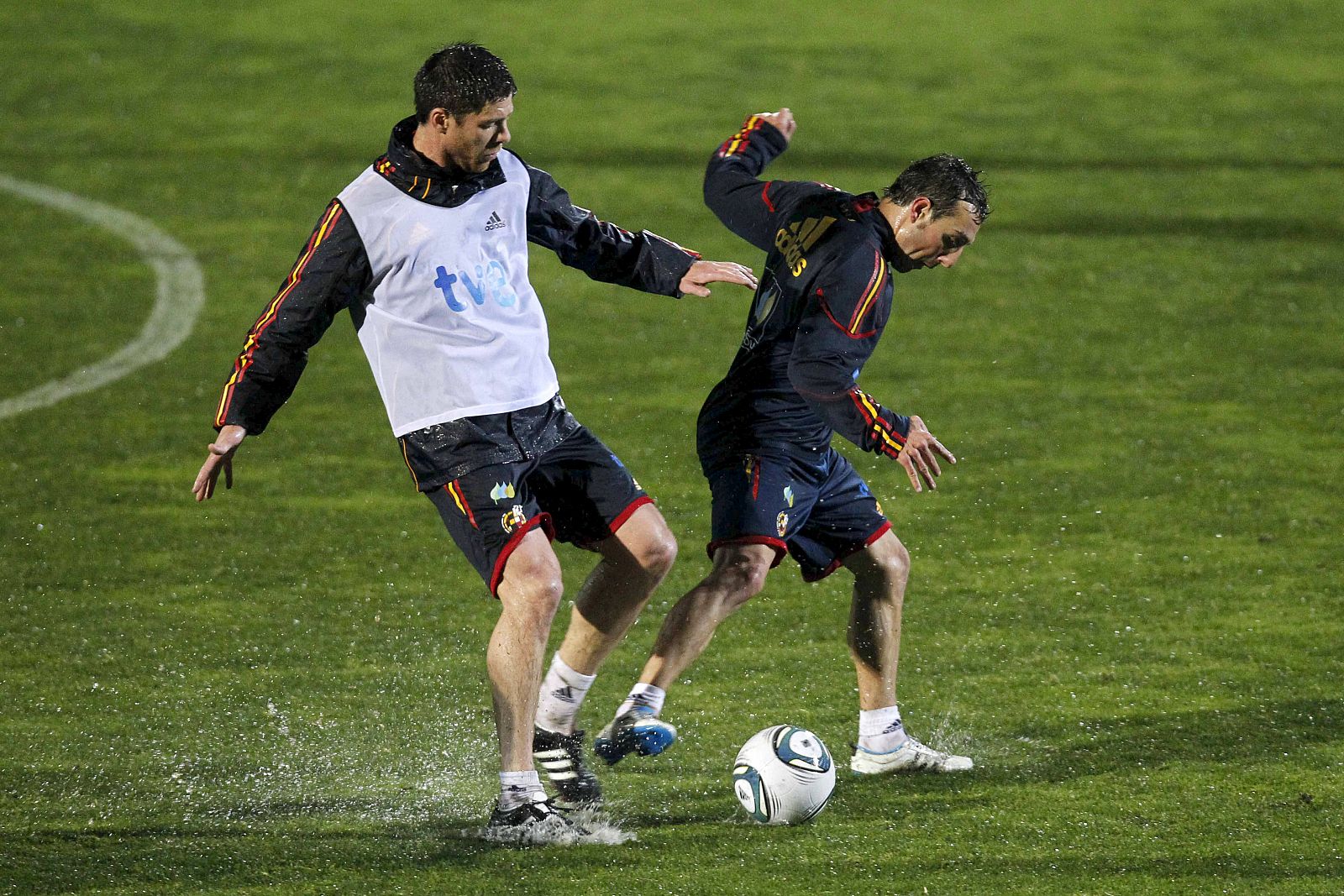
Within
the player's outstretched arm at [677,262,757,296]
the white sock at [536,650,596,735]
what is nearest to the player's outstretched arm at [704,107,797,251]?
the player's outstretched arm at [677,262,757,296]

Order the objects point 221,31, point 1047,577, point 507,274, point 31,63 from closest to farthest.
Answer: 1. point 507,274
2. point 1047,577
3. point 31,63
4. point 221,31

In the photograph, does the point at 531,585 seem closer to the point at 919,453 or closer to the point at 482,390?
the point at 482,390

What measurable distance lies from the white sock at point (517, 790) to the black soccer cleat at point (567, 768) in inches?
9.3

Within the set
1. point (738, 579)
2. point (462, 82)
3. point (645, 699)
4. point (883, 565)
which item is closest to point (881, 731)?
point (883, 565)

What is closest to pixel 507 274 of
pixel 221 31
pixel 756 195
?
pixel 756 195

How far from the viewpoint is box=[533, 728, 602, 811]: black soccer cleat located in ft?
17.6

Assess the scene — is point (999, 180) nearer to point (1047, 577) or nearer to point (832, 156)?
point (832, 156)

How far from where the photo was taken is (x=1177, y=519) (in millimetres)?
8125

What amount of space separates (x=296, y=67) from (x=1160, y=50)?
8.04 m

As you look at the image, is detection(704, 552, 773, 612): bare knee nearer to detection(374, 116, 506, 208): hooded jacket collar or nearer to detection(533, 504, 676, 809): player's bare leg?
detection(533, 504, 676, 809): player's bare leg

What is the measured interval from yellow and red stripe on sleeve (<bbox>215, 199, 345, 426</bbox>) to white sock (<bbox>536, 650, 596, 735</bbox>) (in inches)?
48.1

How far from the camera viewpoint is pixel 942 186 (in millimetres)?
5426

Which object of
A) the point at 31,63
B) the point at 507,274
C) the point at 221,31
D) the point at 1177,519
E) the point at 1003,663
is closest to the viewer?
the point at 507,274

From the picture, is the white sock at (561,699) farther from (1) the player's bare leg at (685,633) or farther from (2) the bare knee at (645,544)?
(2) the bare knee at (645,544)
